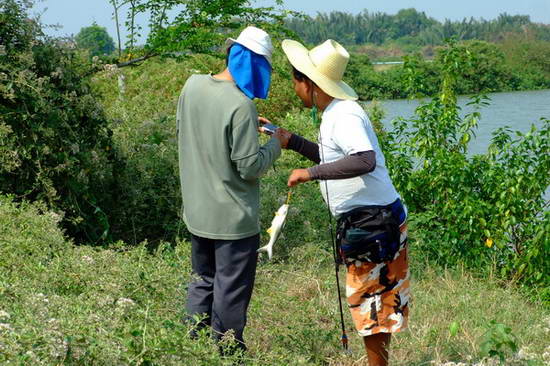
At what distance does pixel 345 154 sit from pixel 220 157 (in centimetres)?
60

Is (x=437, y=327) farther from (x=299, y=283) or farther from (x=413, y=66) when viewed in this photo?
(x=413, y=66)

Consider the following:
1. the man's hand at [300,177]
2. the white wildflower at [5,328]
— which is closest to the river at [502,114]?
the man's hand at [300,177]

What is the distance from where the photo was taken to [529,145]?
711 cm

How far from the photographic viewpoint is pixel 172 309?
4.07m

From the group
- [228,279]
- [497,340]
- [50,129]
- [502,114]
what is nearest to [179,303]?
[228,279]

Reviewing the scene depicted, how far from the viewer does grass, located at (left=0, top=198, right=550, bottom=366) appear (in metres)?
2.89

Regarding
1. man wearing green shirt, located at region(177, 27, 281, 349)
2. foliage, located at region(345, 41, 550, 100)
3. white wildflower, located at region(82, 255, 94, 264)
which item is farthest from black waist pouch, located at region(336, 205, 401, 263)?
foliage, located at region(345, 41, 550, 100)

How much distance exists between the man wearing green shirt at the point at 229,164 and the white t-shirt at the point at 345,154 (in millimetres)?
279

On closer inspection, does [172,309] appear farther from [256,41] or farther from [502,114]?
[502,114]

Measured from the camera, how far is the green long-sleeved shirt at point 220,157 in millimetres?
3688

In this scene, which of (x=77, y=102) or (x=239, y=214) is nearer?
(x=239, y=214)

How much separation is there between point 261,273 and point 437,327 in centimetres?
155

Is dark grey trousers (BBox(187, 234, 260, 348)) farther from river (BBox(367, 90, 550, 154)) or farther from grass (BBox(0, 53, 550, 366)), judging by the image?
river (BBox(367, 90, 550, 154))

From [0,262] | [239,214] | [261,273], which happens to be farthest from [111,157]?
[239,214]
